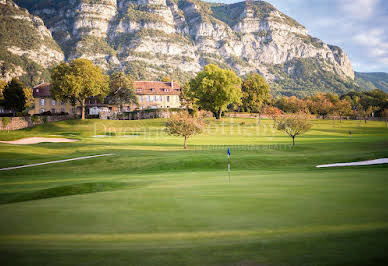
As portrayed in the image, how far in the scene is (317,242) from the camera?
5156mm

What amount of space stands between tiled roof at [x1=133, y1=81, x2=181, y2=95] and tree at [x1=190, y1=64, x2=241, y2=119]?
28755 mm

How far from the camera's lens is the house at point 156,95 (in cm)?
10950

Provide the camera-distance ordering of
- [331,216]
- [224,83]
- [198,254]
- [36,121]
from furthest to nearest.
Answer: [224,83] < [36,121] < [331,216] < [198,254]

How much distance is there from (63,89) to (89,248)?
73.4 m

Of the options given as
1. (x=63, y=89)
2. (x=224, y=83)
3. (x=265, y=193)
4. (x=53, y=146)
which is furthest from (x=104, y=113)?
(x=265, y=193)

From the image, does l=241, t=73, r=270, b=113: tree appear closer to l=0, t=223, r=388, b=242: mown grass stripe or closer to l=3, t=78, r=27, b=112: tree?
l=3, t=78, r=27, b=112: tree

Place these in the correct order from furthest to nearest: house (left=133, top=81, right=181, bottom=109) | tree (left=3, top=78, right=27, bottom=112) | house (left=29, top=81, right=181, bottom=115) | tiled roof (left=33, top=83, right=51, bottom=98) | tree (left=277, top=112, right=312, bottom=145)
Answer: house (left=133, top=81, right=181, bottom=109)
house (left=29, top=81, right=181, bottom=115)
tiled roof (left=33, top=83, right=51, bottom=98)
tree (left=3, top=78, right=27, bottom=112)
tree (left=277, top=112, right=312, bottom=145)

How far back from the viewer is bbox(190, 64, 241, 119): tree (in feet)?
266

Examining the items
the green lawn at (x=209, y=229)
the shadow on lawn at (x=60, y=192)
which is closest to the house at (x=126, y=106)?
the shadow on lawn at (x=60, y=192)

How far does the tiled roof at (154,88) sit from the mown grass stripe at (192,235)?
A: 4149 inches

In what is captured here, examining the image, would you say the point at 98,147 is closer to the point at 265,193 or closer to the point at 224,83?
the point at 265,193

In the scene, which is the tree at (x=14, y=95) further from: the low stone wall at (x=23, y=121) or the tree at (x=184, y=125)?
the tree at (x=184, y=125)

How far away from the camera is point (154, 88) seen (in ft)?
367

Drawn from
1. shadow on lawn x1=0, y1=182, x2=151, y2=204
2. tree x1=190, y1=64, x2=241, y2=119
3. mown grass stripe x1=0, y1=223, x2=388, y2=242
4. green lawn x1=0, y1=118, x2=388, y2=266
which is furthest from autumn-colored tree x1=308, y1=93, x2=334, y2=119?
mown grass stripe x1=0, y1=223, x2=388, y2=242
